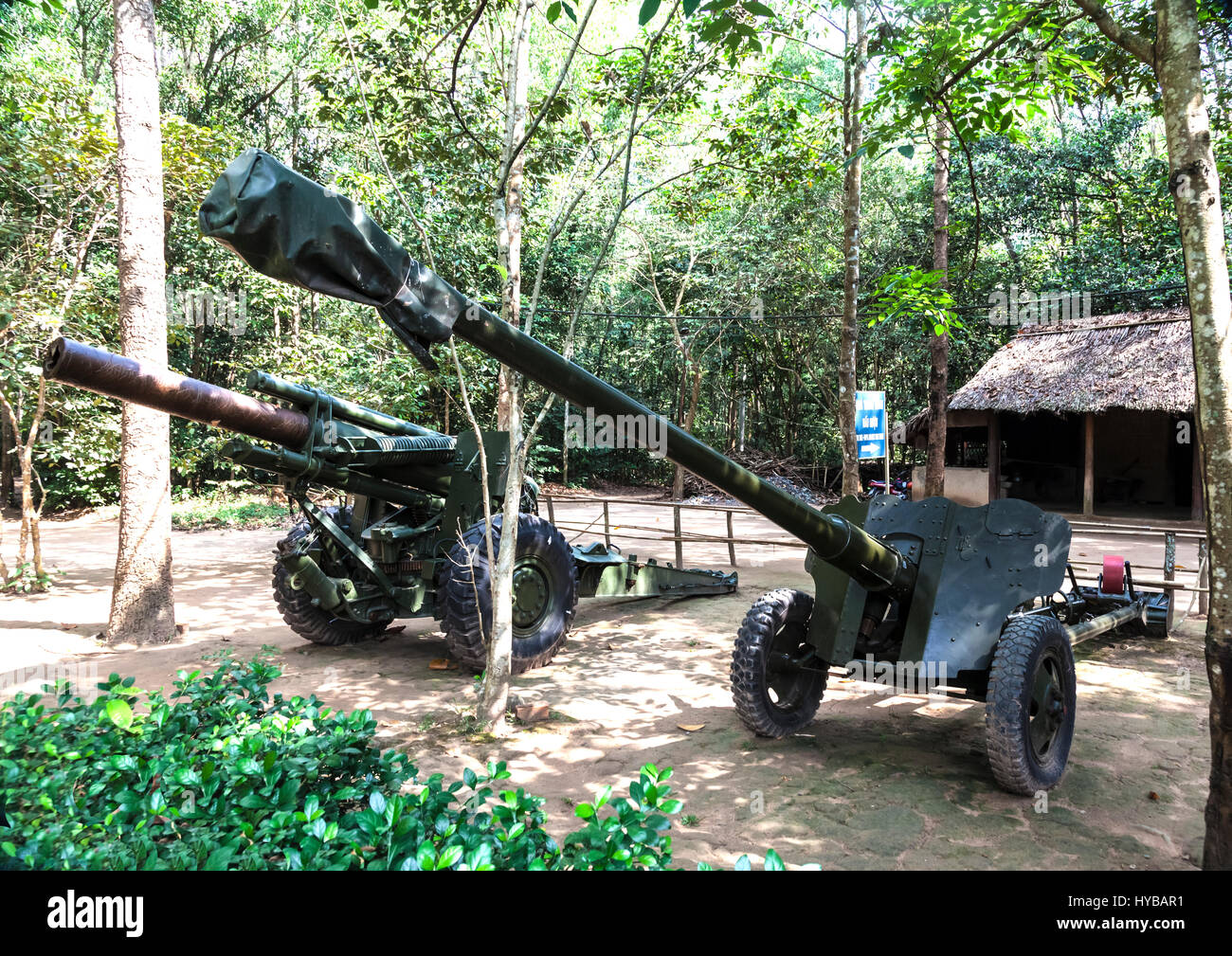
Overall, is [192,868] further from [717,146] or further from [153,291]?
[717,146]

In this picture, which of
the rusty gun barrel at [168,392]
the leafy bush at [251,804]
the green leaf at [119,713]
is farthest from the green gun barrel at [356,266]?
the rusty gun barrel at [168,392]

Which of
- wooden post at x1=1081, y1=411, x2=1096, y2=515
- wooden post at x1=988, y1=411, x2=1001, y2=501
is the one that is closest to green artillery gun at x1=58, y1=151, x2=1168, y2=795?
wooden post at x1=1081, y1=411, x2=1096, y2=515

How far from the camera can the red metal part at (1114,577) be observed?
6602mm

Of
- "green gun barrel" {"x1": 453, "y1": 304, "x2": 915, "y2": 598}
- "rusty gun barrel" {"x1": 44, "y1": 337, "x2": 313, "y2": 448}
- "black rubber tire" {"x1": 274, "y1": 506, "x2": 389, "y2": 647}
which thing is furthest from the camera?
"black rubber tire" {"x1": 274, "y1": 506, "x2": 389, "y2": 647}

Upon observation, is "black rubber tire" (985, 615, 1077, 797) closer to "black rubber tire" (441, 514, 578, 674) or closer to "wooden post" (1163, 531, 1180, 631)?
"black rubber tire" (441, 514, 578, 674)

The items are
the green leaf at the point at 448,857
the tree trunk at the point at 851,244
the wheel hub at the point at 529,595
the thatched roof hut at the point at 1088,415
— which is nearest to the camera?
the green leaf at the point at 448,857

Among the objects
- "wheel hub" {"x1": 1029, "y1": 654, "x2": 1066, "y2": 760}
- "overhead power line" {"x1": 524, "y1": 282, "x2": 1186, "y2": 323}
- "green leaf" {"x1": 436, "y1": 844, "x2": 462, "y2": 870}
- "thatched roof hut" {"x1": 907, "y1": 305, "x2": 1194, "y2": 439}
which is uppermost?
"overhead power line" {"x1": 524, "y1": 282, "x2": 1186, "y2": 323}

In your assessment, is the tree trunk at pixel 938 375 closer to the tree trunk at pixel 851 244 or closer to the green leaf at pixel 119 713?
the tree trunk at pixel 851 244

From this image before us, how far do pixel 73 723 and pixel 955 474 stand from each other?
18408 millimetres

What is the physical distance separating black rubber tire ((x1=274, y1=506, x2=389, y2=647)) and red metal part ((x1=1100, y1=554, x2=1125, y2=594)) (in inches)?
242

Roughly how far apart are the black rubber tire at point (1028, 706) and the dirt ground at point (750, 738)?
0.50 ft

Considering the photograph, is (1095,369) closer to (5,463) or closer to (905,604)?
(905,604)

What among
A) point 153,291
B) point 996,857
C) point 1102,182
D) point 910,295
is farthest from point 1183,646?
point 1102,182

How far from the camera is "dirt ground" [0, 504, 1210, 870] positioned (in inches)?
136
